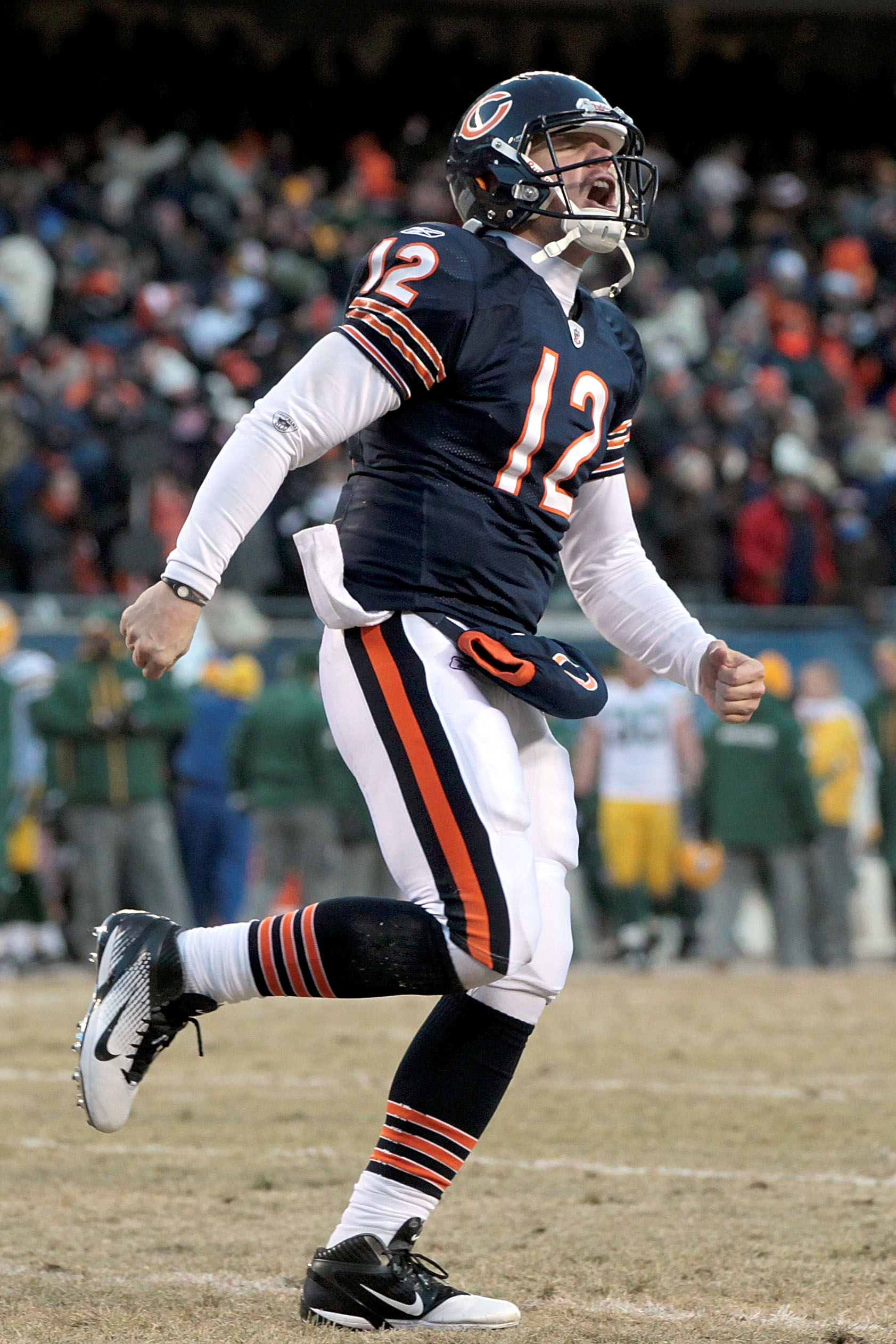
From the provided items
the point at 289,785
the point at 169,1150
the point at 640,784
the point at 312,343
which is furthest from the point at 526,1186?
the point at 312,343

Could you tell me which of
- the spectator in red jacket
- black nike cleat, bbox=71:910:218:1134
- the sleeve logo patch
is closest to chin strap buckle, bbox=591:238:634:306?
the sleeve logo patch

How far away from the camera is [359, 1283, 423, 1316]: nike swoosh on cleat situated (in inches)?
129

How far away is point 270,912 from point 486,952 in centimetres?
824

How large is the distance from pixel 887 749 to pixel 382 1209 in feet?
29.5

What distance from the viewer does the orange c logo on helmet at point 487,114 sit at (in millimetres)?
3562

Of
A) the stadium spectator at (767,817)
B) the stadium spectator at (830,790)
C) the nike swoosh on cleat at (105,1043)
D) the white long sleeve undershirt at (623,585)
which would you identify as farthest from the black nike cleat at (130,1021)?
the stadium spectator at (830,790)

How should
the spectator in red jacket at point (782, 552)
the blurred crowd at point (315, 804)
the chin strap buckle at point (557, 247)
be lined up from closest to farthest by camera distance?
1. the chin strap buckle at point (557, 247)
2. the blurred crowd at point (315, 804)
3. the spectator in red jacket at point (782, 552)

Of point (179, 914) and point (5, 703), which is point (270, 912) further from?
point (5, 703)

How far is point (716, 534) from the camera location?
14438 mm

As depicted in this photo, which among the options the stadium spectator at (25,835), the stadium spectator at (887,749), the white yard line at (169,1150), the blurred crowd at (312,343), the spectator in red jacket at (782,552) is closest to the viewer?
the white yard line at (169,1150)

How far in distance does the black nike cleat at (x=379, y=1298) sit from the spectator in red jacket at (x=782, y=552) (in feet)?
36.5

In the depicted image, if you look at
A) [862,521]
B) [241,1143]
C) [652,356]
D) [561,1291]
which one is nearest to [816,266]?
[652,356]

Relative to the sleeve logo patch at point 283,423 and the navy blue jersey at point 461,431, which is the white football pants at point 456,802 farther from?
the sleeve logo patch at point 283,423

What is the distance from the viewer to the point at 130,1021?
10.8ft
